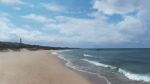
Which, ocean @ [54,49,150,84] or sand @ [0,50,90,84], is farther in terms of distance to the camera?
ocean @ [54,49,150,84]

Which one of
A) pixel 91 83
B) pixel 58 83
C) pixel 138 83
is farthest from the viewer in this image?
pixel 138 83

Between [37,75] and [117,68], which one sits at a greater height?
[37,75]

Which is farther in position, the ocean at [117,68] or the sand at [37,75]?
the ocean at [117,68]

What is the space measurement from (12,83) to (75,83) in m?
3.80

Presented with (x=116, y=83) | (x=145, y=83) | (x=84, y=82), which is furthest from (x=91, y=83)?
(x=145, y=83)

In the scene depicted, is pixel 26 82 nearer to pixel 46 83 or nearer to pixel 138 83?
pixel 46 83

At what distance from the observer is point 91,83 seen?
1619 cm

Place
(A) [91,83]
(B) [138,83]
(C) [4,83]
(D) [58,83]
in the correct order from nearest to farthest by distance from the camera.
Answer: (C) [4,83] < (D) [58,83] < (A) [91,83] < (B) [138,83]

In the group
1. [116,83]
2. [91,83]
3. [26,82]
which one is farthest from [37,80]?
[116,83]

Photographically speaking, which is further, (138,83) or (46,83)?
(138,83)

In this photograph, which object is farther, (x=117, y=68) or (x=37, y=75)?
(x=117, y=68)

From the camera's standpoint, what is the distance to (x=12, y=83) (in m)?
14.2

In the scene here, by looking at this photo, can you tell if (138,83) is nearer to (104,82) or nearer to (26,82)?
(104,82)

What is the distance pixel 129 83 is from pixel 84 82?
304 centimetres
